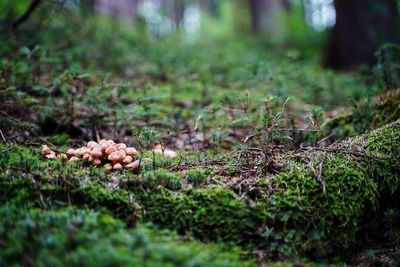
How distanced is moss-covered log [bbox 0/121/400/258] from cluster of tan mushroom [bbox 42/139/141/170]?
0.15m

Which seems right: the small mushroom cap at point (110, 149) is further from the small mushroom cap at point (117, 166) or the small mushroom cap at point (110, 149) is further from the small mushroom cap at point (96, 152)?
the small mushroom cap at point (117, 166)

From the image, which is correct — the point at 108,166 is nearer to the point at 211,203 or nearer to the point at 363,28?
the point at 211,203

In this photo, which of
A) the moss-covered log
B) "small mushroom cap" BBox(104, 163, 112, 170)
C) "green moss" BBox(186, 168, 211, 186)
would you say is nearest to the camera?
the moss-covered log

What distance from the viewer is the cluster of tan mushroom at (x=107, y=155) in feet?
8.82

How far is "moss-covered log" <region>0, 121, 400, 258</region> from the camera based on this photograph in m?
2.28

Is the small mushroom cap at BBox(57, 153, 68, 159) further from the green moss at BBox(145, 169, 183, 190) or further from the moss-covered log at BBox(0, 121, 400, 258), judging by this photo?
the green moss at BBox(145, 169, 183, 190)

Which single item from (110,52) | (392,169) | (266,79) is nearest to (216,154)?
(392,169)

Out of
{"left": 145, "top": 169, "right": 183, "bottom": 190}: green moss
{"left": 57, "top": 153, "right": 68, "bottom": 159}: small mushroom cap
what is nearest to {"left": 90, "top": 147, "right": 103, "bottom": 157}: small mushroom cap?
{"left": 57, "top": 153, "right": 68, "bottom": 159}: small mushroom cap

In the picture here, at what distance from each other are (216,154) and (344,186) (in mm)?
1182

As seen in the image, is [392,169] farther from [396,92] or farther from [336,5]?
[336,5]

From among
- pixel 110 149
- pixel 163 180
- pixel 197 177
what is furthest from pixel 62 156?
pixel 197 177

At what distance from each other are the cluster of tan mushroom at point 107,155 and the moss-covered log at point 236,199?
153 millimetres

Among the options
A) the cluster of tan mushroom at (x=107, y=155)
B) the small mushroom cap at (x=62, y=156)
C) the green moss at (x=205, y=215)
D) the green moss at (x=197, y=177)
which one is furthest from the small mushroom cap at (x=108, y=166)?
the green moss at (x=197, y=177)

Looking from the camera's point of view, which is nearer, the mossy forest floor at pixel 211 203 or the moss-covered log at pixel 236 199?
the mossy forest floor at pixel 211 203
